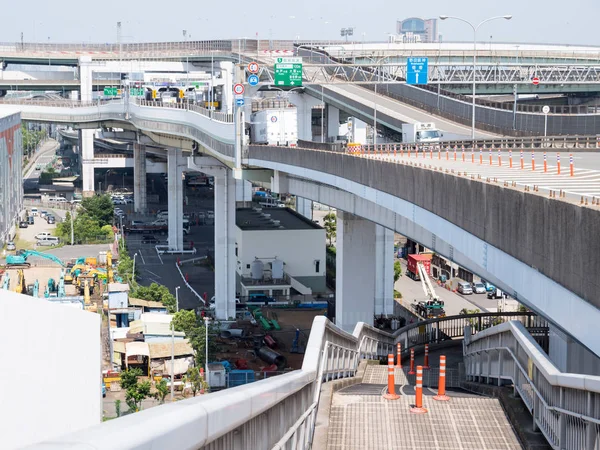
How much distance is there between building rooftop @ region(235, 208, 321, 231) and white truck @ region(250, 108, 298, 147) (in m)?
8.64

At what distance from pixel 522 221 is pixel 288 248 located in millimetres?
45982

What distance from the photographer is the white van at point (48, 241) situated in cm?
7606

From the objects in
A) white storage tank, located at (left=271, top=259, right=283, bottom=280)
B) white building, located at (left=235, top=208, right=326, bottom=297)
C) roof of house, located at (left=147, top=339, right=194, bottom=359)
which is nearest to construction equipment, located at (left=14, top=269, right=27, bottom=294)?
roof of house, located at (left=147, top=339, right=194, bottom=359)

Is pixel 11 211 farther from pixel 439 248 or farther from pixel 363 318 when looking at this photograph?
pixel 439 248

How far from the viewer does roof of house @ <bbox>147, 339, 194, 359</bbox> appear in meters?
40.4

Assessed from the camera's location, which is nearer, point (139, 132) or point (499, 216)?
point (499, 216)

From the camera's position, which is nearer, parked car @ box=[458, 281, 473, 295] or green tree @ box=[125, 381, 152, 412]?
green tree @ box=[125, 381, 152, 412]

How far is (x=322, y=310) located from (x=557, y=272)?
4158 cm

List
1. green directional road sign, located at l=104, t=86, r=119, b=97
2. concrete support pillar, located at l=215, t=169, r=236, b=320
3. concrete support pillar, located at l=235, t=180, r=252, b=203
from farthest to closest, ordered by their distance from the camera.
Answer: green directional road sign, located at l=104, t=86, r=119, b=97, concrete support pillar, located at l=235, t=180, r=252, b=203, concrete support pillar, located at l=215, t=169, r=236, b=320

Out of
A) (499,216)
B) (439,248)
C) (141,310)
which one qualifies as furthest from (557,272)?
(141,310)

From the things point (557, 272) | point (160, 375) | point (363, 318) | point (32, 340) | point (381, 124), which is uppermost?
point (381, 124)

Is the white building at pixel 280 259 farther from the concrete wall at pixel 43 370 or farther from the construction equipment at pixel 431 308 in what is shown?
the concrete wall at pixel 43 370

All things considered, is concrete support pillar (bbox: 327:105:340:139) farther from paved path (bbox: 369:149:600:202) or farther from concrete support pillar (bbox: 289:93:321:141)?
paved path (bbox: 369:149:600:202)

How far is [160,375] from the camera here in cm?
3941
